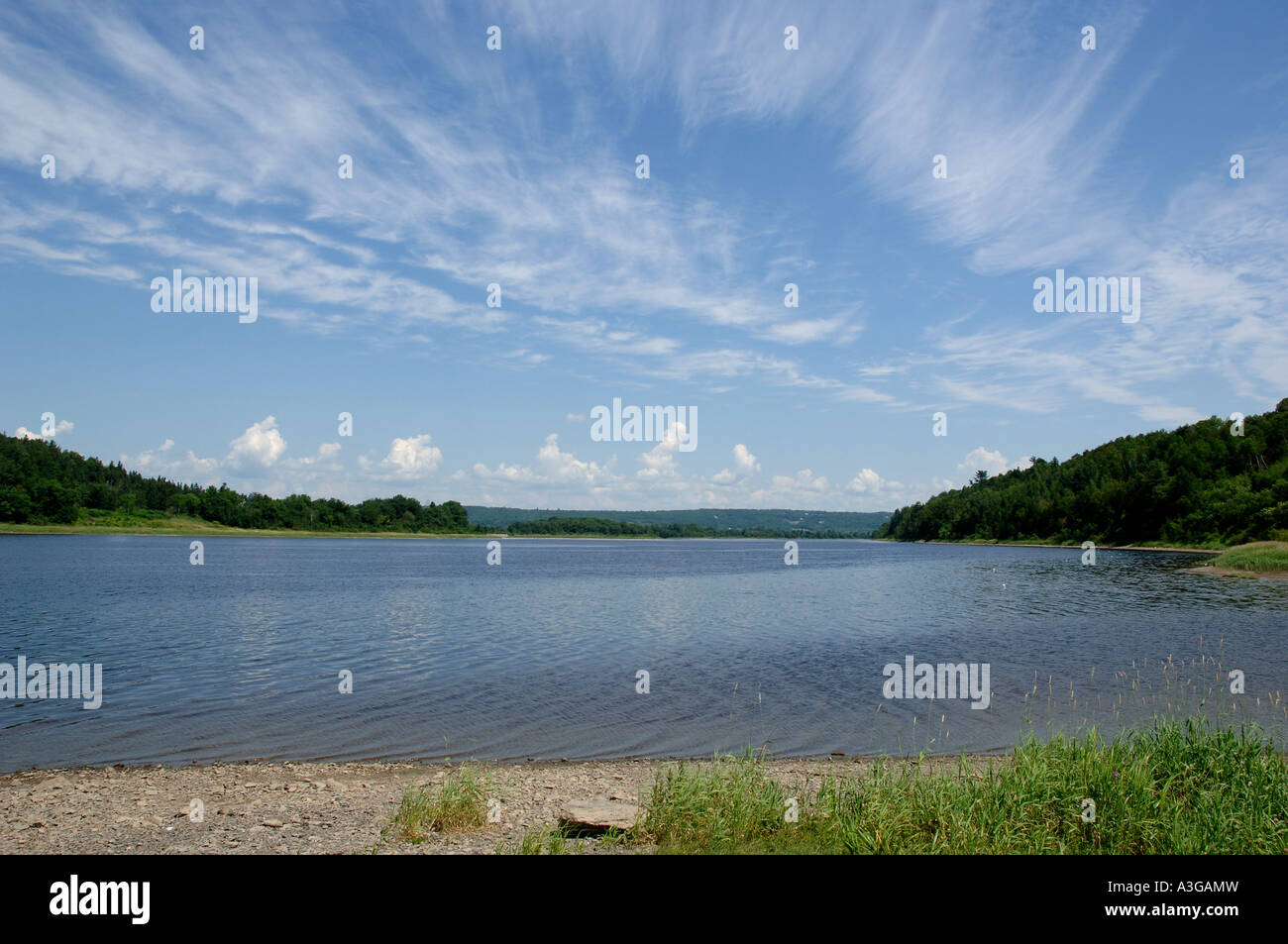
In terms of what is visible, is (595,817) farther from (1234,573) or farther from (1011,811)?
(1234,573)

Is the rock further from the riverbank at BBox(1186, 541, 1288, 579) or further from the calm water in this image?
the riverbank at BBox(1186, 541, 1288, 579)

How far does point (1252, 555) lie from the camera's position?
82.8 metres

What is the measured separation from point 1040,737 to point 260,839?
1705 cm

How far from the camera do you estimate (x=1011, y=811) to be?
10.6 m

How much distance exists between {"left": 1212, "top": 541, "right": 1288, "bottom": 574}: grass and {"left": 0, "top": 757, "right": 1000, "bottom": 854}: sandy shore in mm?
84088

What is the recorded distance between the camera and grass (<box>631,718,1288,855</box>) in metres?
9.82

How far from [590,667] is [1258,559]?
85.1 meters

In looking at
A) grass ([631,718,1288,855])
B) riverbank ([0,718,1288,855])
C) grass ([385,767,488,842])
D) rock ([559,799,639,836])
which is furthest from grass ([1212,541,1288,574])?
grass ([385,767,488,842])

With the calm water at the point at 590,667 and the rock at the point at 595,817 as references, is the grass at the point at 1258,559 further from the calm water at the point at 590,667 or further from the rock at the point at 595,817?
the rock at the point at 595,817

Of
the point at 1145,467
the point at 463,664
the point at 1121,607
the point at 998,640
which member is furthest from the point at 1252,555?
the point at 463,664

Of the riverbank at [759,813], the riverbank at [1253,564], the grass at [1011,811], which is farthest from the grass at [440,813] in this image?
the riverbank at [1253,564]

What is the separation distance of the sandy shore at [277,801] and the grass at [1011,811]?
125 centimetres

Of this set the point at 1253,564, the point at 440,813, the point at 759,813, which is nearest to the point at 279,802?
the point at 440,813
